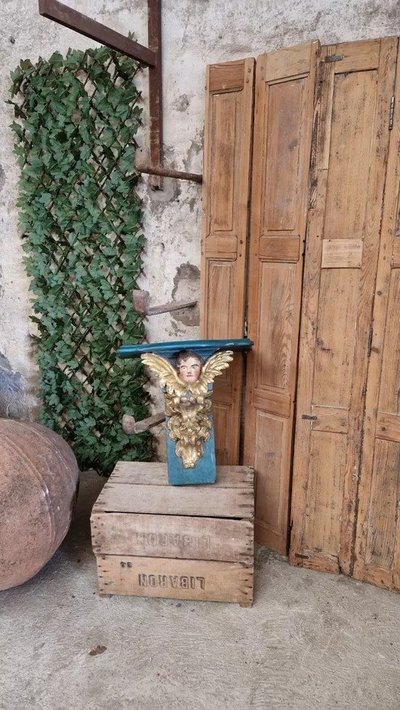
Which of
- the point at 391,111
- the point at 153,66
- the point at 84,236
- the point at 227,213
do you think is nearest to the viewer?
the point at 391,111

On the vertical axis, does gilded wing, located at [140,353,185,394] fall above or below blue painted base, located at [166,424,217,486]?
above

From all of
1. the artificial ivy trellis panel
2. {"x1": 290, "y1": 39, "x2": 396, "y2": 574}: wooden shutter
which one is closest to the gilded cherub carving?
{"x1": 290, "y1": 39, "x2": 396, "y2": 574}: wooden shutter

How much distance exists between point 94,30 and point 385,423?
217 centimetres

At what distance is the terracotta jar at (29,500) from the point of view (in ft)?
7.59

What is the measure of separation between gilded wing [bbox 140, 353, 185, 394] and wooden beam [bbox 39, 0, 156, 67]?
143 centimetres

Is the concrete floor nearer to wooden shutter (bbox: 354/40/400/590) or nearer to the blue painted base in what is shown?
wooden shutter (bbox: 354/40/400/590)

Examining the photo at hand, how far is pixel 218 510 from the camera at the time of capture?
2.35 m

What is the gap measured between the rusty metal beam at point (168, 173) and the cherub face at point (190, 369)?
37.1 inches

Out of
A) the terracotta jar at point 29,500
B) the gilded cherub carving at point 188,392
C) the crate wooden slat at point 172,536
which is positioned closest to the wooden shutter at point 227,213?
the gilded cherub carving at point 188,392

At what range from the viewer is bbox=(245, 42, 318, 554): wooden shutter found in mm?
2312

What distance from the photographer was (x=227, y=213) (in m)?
2.60

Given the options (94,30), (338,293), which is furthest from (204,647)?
(94,30)

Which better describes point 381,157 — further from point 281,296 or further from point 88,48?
point 88,48

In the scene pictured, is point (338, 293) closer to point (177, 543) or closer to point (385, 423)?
point (385, 423)
